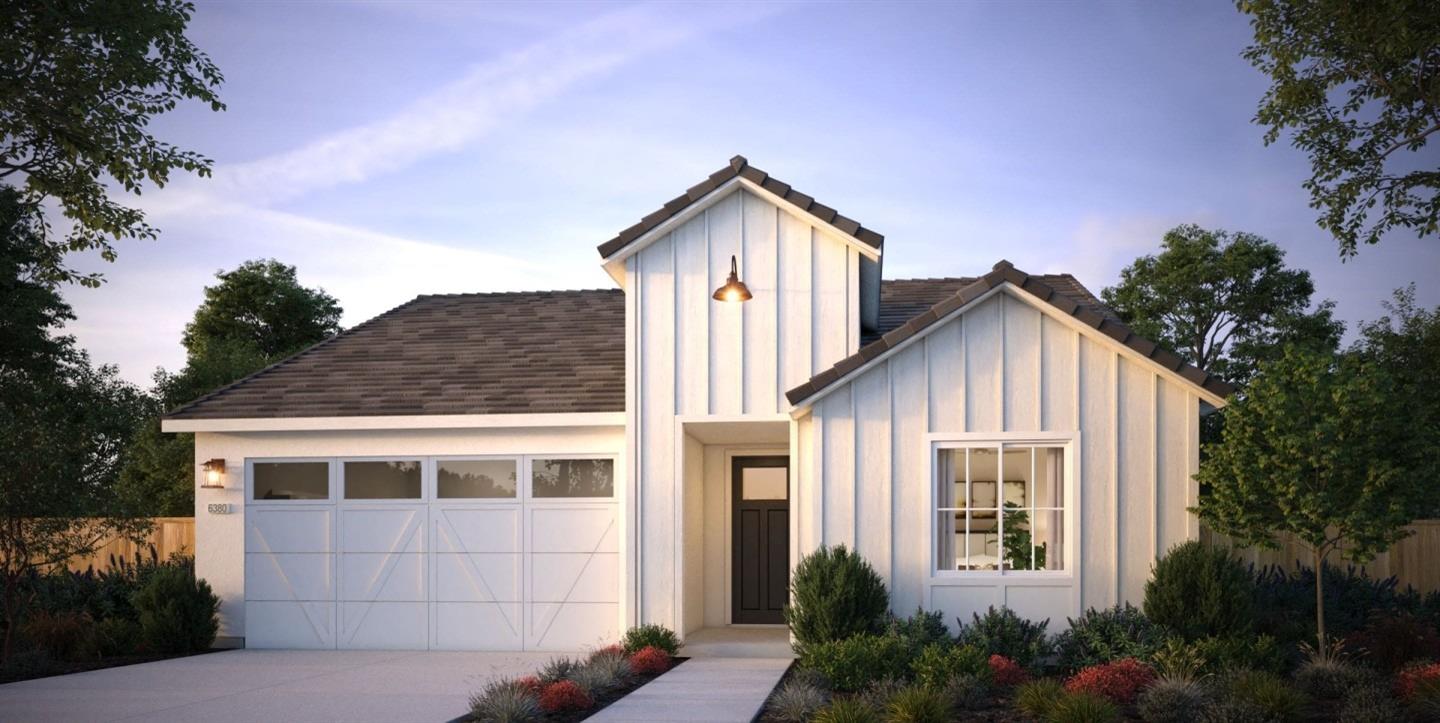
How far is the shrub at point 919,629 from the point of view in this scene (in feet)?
36.7

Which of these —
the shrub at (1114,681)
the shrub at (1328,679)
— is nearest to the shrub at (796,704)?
the shrub at (1114,681)

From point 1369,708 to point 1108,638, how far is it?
2.73 m

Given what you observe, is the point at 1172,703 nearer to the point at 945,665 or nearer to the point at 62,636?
the point at 945,665

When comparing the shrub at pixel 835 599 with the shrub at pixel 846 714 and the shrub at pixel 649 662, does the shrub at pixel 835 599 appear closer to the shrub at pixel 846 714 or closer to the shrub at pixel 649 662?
the shrub at pixel 649 662

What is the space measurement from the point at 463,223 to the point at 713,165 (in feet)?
21.6

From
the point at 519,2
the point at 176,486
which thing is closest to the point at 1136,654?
the point at 519,2

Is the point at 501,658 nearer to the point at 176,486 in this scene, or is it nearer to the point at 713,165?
the point at 713,165

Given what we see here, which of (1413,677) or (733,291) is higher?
(733,291)

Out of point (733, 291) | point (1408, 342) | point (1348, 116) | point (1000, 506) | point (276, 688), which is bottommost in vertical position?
point (276, 688)

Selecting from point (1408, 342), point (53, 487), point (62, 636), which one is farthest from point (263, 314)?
point (1408, 342)

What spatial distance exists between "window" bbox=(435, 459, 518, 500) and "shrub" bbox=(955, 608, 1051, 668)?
19.3ft

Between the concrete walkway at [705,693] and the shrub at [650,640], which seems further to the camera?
the shrub at [650,640]

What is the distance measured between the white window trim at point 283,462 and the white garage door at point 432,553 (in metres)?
0.02

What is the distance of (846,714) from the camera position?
27.3ft
